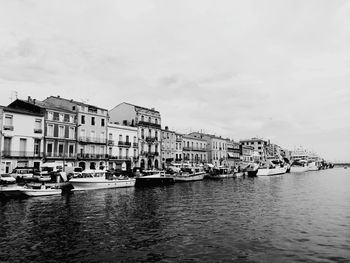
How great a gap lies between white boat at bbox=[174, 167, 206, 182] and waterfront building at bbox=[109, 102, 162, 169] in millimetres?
9772

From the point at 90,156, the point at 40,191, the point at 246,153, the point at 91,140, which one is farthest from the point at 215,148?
the point at 40,191

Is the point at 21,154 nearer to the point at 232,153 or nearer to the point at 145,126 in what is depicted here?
the point at 145,126

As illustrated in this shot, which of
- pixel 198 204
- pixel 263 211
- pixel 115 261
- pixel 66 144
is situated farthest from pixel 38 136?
pixel 115 261

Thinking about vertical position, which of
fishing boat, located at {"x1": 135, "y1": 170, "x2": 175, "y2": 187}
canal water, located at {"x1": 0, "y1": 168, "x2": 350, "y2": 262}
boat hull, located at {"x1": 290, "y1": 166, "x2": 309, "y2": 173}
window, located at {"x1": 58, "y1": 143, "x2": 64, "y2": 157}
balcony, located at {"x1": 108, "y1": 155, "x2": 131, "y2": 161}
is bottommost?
canal water, located at {"x1": 0, "y1": 168, "x2": 350, "y2": 262}

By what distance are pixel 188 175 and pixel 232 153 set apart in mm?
54352

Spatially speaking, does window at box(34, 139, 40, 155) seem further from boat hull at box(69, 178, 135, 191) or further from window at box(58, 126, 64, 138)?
boat hull at box(69, 178, 135, 191)

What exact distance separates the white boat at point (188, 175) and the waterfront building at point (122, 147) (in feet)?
38.0

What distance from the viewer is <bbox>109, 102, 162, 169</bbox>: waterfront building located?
7512 cm

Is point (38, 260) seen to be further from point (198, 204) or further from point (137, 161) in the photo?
point (137, 161)

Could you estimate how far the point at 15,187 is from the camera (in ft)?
113

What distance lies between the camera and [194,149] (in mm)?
95500

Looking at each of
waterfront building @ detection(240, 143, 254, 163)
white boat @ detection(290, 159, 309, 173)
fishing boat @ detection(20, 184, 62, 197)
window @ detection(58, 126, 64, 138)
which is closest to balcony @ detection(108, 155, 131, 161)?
window @ detection(58, 126, 64, 138)

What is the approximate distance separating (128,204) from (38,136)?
30.0 m

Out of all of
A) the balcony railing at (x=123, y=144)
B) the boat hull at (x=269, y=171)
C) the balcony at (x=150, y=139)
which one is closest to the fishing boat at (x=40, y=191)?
the balcony railing at (x=123, y=144)
